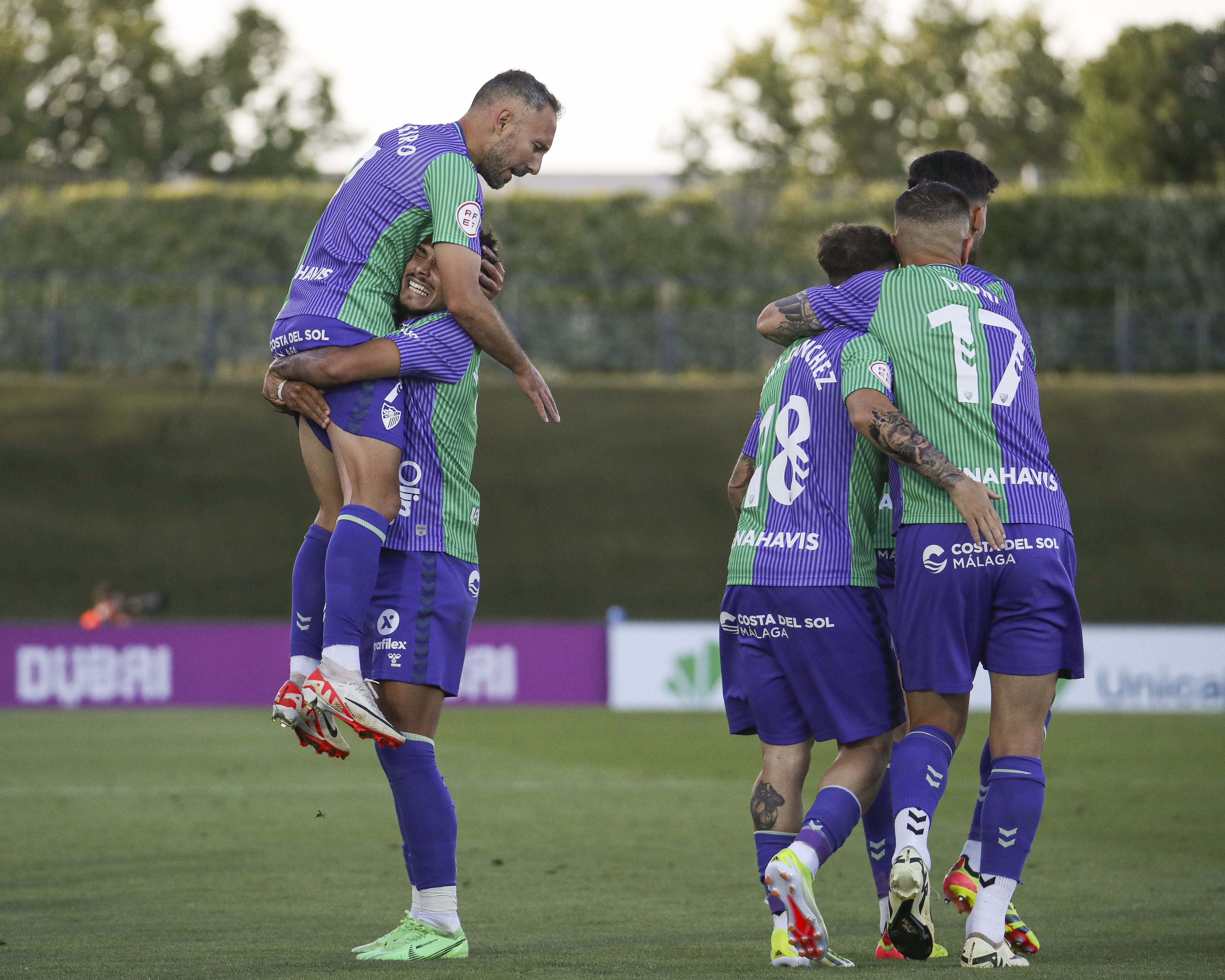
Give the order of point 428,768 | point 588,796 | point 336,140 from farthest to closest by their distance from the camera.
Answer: point 336,140 < point 588,796 < point 428,768

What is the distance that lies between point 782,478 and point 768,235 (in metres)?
27.5

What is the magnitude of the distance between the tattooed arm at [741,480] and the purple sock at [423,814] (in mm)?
1232

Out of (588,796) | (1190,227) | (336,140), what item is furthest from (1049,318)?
(336,140)

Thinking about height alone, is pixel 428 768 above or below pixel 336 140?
below

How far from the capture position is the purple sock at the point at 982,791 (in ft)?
14.9

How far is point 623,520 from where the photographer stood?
1018 inches

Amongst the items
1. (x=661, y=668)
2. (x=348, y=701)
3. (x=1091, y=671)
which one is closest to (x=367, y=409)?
(x=348, y=701)

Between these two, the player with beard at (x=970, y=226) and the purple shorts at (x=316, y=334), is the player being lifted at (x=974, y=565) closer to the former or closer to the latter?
the player with beard at (x=970, y=226)

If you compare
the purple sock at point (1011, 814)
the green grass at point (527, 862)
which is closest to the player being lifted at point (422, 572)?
the green grass at point (527, 862)

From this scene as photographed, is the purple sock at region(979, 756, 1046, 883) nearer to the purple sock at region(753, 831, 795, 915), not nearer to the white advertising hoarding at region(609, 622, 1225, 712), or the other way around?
the purple sock at region(753, 831, 795, 915)

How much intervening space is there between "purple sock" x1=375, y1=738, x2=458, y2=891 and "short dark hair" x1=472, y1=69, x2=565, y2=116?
1.88m

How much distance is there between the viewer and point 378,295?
465 centimetres

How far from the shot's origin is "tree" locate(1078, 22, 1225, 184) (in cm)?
3838

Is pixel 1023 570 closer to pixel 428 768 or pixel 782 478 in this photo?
pixel 782 478
